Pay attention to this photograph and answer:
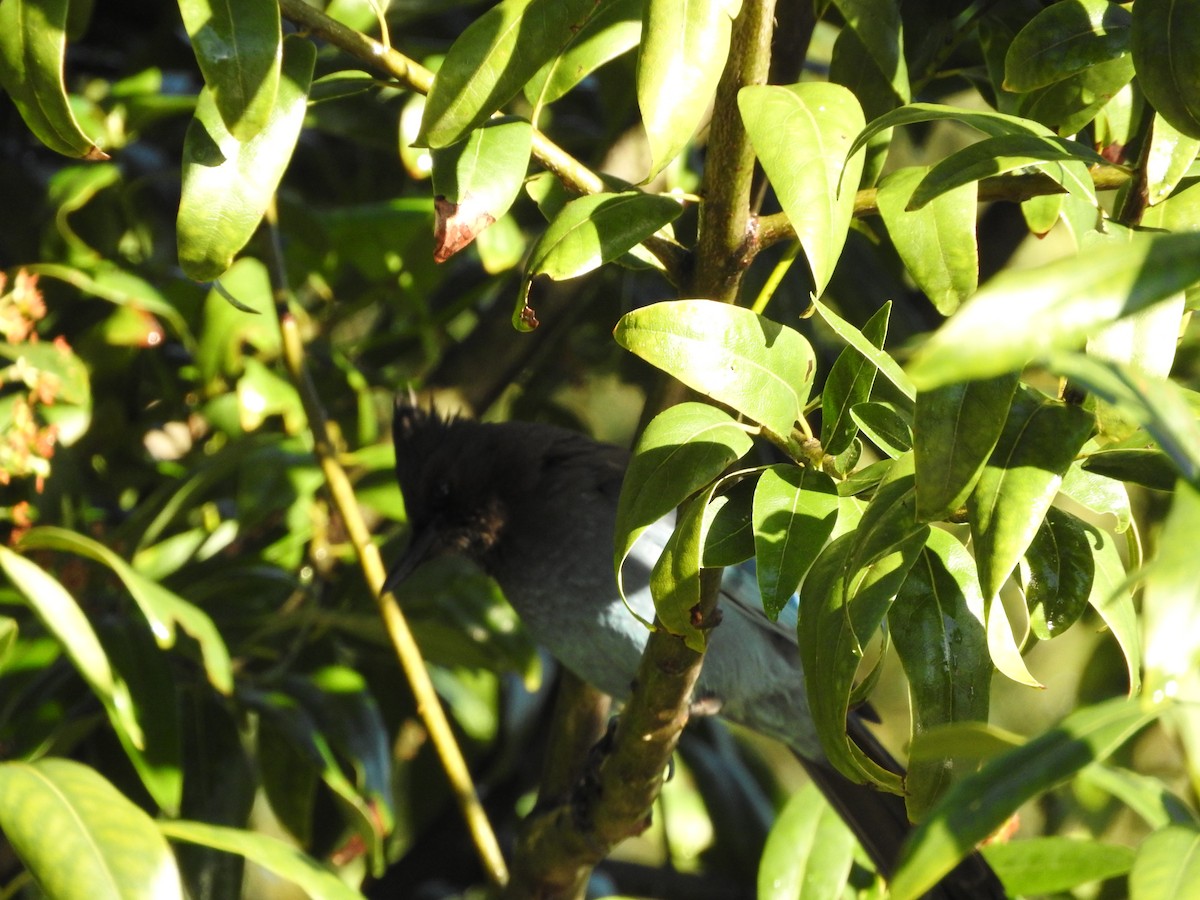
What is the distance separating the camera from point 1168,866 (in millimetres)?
809

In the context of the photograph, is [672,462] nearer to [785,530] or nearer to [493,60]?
[785,530]

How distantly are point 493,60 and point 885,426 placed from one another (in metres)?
0.44

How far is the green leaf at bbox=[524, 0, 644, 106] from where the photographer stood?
1242mm

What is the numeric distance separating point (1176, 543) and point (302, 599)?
6.14 ft

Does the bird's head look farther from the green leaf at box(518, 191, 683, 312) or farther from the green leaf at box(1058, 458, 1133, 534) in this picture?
the green leaf at box(1058, 458, 1133, 534)

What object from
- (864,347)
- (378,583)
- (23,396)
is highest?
(864,347)

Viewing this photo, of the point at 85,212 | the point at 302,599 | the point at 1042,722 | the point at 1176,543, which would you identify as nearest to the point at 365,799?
the point at 302,599

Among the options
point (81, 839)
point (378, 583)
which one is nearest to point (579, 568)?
point (378, 583)

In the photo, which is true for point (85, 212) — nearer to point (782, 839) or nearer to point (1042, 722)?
point (782, 839)

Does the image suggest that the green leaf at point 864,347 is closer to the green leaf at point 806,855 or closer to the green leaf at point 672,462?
the green leaf at point 672,462

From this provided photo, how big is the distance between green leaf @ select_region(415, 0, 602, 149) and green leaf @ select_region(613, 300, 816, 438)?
0.75 ft

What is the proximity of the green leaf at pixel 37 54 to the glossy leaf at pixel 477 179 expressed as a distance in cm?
32

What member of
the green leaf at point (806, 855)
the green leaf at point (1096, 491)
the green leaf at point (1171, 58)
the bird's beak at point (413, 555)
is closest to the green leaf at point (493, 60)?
the green leaf at point (1171, 58)

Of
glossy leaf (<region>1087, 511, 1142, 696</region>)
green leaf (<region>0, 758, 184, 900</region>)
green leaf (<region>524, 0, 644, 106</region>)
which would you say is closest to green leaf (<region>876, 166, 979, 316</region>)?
glossy leaf (<region>1087, 511, 1142, 696</region>)
